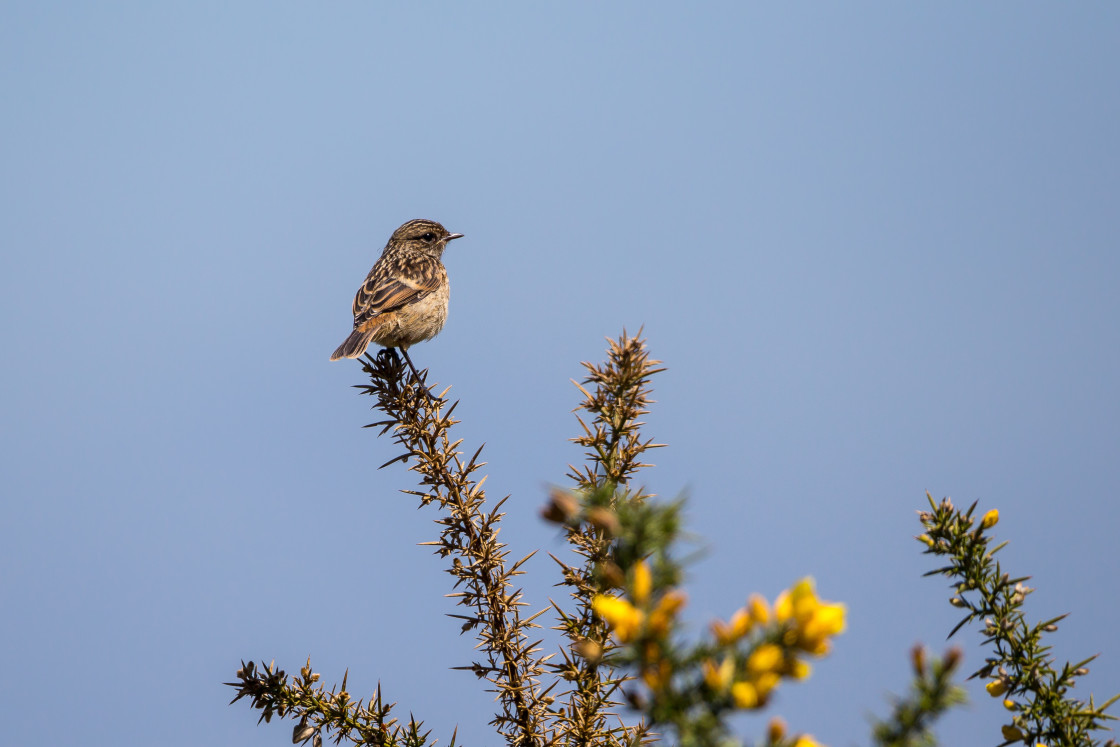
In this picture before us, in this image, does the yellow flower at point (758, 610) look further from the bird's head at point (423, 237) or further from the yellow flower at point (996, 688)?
the bird's head at point (423, 237)

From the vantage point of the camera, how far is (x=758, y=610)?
4.99ft

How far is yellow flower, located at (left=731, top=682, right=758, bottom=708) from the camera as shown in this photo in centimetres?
144

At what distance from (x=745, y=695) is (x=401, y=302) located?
7.45 meters

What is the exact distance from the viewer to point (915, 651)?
1.59 m

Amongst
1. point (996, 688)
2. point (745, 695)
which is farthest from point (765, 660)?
point (996, 688)

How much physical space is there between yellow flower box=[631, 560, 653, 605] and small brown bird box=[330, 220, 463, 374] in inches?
235

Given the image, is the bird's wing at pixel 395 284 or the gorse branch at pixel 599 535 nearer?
the gorse branch at pixel 599 535

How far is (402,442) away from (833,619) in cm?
278

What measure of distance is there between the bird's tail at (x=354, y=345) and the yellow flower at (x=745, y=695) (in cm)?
592

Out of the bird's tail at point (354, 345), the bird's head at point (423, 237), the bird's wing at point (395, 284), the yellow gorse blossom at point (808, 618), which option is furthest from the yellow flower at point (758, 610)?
the bird's head at point (423, 237)

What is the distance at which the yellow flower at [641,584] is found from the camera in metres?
1.48

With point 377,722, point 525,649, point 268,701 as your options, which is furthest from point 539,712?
point 268,701

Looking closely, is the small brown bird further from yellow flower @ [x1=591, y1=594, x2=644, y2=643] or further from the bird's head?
yellow flower @ [x1=591, y1=594, x2=644, y2=643]

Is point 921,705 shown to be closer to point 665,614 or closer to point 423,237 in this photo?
point 665,614
